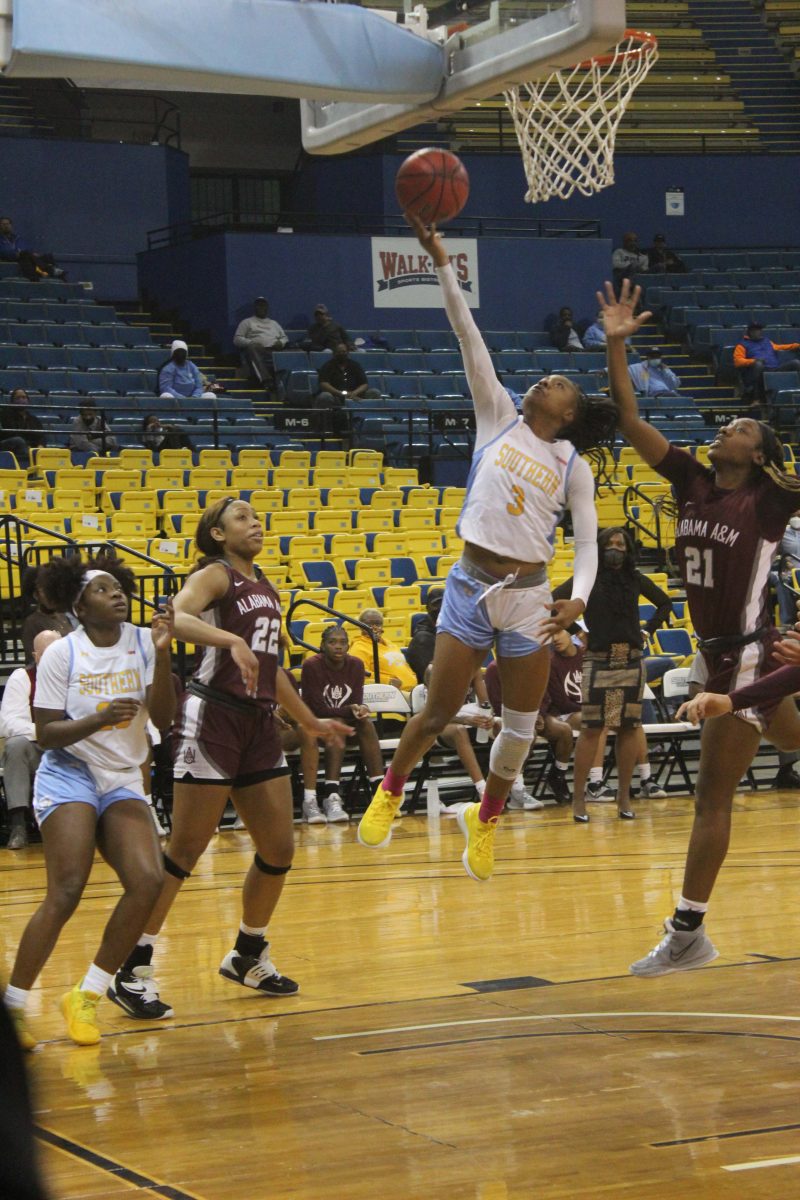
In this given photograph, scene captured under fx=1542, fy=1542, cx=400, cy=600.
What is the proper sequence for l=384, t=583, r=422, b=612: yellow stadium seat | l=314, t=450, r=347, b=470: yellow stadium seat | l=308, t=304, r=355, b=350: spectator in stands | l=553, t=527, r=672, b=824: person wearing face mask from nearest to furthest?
l=553, t=527, r=672, b=824: person wearing face mask < l=384, t=583, r=422, b=612: yellow stadium seat < l=314, t=450, r=347, b=470: yellow stadium seat < l=308, t=304, r=355, b=350: spectator in stands

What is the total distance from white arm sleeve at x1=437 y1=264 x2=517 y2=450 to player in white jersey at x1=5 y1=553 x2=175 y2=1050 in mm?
1362

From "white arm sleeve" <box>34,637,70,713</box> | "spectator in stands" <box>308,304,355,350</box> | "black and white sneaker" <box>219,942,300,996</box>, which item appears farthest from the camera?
"spectator in stands" <box>308,304,355,350</box>

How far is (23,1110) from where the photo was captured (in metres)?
1.11

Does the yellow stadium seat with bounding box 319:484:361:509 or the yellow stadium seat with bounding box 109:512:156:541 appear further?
the yellow stadium seat with bounding box 319:484:361:509

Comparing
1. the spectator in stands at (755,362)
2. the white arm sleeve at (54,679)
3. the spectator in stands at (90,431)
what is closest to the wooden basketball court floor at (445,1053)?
the white arm sleeve at (54,679)

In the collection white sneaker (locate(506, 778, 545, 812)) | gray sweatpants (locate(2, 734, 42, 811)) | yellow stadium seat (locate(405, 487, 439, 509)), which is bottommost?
white sneaker (locate(506, 778, 545, 812))

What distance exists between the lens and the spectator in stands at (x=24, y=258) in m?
20.8

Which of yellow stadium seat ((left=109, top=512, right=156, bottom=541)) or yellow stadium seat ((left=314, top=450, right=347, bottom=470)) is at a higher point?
yellow stadium seat ((left=314, top=450, right=347, bottom=470))

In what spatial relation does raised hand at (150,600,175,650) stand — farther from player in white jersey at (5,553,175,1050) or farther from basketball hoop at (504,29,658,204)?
basketball hoop at (504,29,658,204)

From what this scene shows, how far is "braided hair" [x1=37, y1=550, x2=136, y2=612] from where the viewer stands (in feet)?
17.7

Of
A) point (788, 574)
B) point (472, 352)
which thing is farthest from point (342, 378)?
point (472, 352)

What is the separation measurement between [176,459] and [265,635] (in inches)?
426

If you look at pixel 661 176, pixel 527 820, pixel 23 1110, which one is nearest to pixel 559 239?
pixel 661 176

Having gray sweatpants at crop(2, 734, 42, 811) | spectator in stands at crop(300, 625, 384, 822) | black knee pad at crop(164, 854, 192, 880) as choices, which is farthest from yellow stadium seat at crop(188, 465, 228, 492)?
black knee pad at crop(164, 854, 192, 880)
